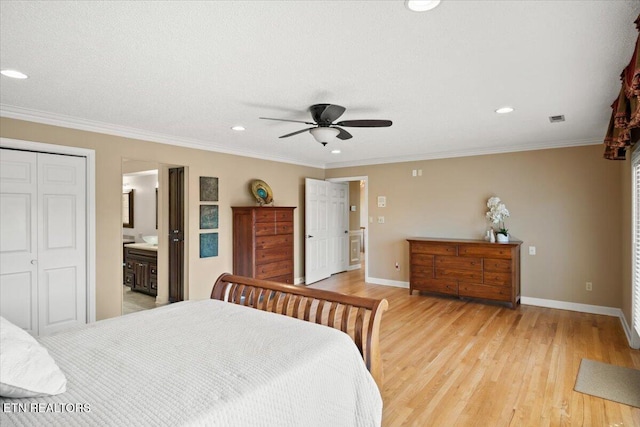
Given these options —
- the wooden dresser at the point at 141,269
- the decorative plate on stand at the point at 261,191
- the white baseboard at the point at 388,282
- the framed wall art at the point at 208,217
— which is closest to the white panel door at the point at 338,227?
the white baseboard at the point at 388,282

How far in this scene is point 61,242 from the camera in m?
3.61

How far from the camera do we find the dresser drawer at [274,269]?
513cm

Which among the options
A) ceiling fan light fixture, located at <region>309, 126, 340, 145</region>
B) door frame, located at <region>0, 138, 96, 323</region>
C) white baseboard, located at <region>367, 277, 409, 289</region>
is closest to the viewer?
ceiling fan light fixture, located at <region>309, 126, 340, 145</region>

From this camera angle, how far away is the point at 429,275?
538 centimetres

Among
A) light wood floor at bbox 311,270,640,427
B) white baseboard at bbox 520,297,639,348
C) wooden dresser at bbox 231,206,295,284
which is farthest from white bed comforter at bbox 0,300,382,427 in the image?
white baseboard at bbox 520,297,639,348

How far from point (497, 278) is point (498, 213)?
3.13 ft

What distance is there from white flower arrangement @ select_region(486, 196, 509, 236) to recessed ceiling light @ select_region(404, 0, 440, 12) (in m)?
4.15

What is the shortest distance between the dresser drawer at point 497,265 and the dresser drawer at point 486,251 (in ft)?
0.18

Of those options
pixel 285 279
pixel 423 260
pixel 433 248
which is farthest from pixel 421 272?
pixel 285 279

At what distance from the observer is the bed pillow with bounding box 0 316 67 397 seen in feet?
4.09

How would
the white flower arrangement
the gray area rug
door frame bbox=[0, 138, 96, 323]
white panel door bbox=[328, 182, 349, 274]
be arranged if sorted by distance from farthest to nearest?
1. white panel door bbox=[328, 182, 349, 274]
2. the white flower arrangement
3. door frame bbox=[0, 138, 96, 323]
4. the gray area rug

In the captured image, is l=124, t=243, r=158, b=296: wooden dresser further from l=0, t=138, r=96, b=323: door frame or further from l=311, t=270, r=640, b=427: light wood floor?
l=311, t=270, r=640, b=427: light wood floor

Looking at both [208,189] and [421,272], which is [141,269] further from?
[421,272]

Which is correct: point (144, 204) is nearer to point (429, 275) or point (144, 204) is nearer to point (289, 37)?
point (429, 275)
